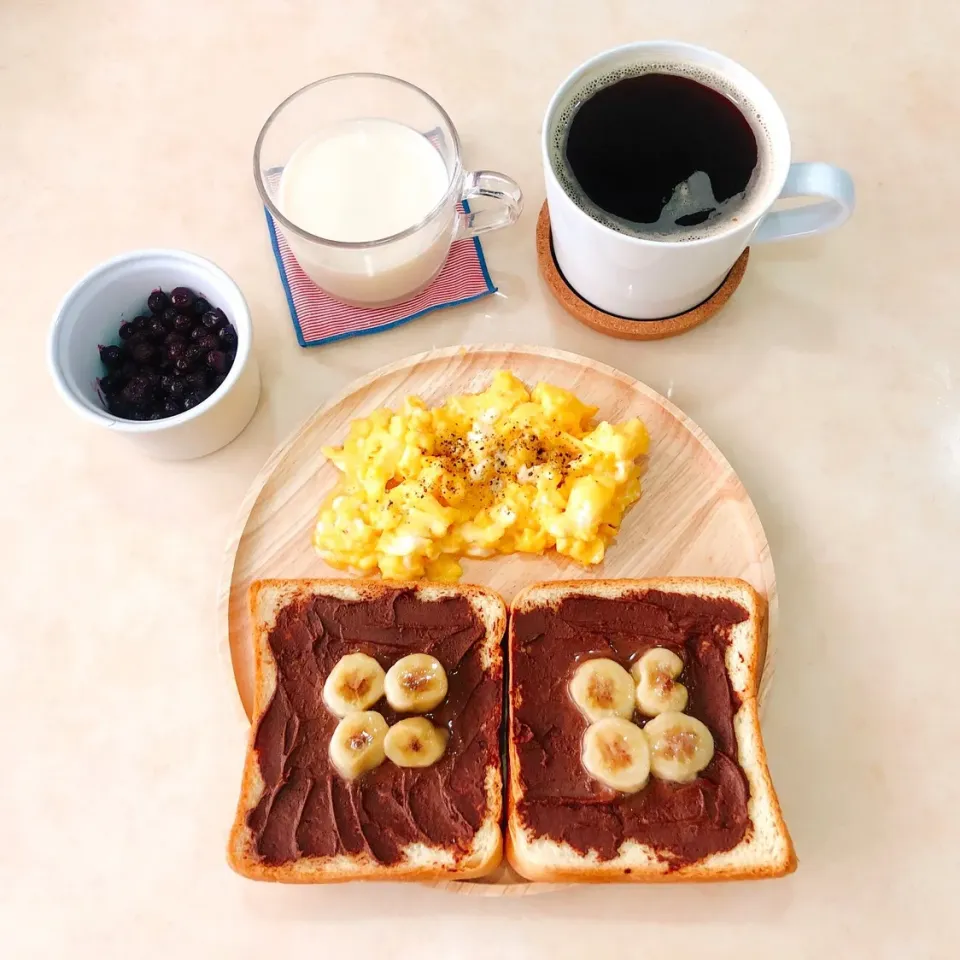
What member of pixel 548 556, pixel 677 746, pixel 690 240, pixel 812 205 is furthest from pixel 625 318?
pixel 677 746

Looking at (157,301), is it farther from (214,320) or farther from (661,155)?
(661,155)

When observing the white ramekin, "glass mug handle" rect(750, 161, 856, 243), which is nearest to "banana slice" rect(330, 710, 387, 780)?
the white ramekin

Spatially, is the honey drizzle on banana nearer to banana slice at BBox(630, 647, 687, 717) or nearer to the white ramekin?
banana slice at BBox(630, 647, 687, 717)

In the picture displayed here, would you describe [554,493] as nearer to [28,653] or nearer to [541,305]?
[541,305]

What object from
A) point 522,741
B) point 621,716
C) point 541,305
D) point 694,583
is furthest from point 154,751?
point 541,305

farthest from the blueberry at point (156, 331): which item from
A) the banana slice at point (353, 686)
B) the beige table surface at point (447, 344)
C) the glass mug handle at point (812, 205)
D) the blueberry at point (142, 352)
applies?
the glass mug handle at point (812, 205)

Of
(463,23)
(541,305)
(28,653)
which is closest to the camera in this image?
(28,653)

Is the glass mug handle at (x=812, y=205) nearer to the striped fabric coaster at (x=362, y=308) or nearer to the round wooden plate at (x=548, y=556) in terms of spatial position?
the round wooden plate at (x=548, y=556)
